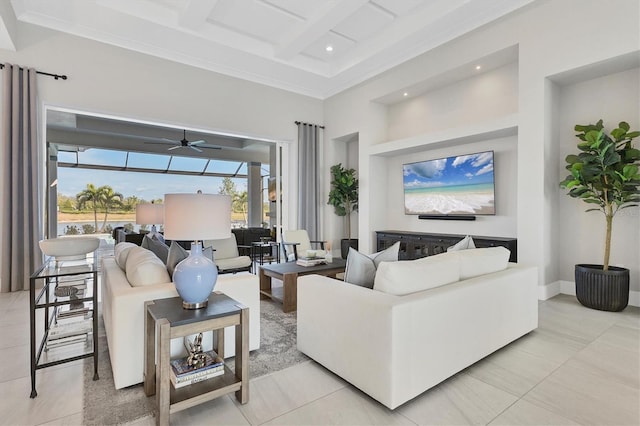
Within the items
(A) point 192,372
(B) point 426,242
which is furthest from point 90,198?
(A) point 192,372

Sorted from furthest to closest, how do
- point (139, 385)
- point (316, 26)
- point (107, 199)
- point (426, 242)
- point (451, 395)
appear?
point (107, 199) < point (426, 242) < point (316, 26) < point (139, 385) < point (451, 395)

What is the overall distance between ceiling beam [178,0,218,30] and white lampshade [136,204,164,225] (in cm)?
268

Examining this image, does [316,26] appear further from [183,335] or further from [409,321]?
[183,335]

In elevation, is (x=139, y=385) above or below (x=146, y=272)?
below

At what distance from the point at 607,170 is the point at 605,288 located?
3.99ft

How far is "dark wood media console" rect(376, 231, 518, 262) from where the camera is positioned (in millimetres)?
4504

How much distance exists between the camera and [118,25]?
470 centimetres

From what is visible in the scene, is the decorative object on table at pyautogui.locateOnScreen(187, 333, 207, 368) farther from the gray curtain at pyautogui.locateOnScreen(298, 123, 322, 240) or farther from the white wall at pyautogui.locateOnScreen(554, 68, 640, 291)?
the gray curtain at pyautogui.locateOnScreen(298, 123, 322, 240)

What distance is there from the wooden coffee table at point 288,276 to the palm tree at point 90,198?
34.1 feet

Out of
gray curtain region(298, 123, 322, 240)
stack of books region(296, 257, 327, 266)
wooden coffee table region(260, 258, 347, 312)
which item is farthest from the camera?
gray curtain region(298, 123, 322, 240)

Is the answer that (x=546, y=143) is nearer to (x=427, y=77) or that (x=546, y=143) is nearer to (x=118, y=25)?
(x=427, y=77)

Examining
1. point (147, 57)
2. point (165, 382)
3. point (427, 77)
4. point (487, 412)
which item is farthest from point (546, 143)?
point (147, 57)

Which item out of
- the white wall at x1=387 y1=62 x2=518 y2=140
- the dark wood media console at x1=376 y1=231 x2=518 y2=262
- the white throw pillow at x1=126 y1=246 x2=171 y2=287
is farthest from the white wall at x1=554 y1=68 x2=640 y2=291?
the white throw pillow at x1=126 y1=246 x2=171 y2=287

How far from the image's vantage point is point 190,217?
1.86 m
